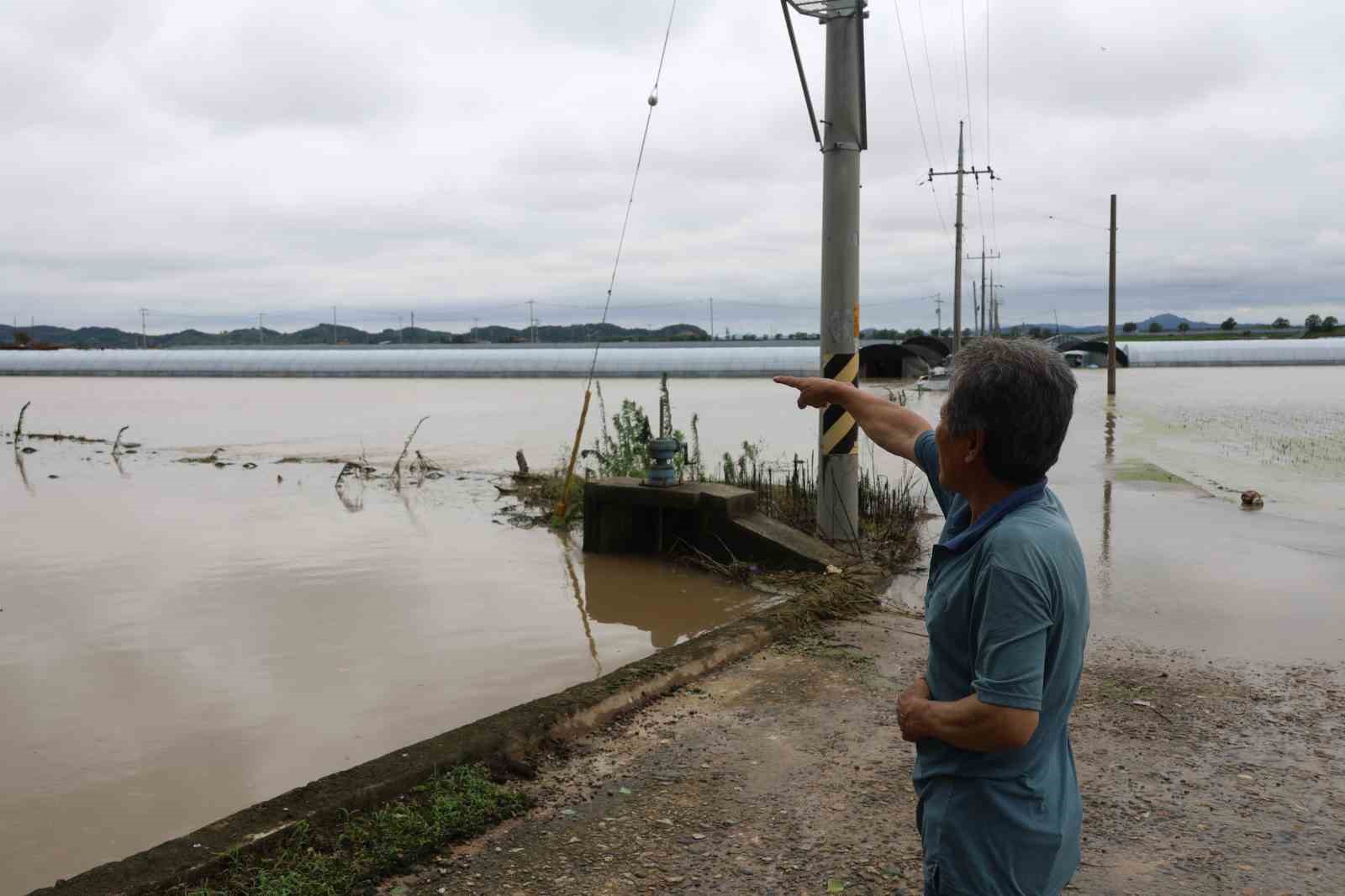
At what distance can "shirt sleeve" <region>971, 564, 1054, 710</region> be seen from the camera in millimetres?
1859

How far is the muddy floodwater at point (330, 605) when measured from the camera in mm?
5012

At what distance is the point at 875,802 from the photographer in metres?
3.97

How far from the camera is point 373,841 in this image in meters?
3.58

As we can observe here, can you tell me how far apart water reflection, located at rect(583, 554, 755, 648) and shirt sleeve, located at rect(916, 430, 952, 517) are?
4.39m

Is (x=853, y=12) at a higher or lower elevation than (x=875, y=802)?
higher

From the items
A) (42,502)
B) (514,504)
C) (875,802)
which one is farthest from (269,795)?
(42,502)

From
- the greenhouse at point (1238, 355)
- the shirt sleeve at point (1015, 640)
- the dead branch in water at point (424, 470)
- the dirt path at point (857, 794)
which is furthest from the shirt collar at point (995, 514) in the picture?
the greenhouse at point (1238, 355)

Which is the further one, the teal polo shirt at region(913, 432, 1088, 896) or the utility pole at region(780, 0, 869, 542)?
the utility pole at region(780, 0, 869, 542)

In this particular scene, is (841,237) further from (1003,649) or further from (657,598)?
(1003,649)

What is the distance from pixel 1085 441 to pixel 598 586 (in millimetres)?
14459

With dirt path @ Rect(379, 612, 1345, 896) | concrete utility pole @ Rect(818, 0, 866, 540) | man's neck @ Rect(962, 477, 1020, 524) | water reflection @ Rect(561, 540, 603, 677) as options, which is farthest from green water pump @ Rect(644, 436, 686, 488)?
man's neck @ Rect(962, 477, 1020, 524)

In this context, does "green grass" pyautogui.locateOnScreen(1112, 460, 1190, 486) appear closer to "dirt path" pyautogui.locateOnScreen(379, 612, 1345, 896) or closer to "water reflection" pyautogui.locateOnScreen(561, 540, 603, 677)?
"water reflection" pyautogui.locateOnScreen(561, 540, 603, 677)

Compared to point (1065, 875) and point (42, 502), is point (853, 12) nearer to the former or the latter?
point (1065, 875)

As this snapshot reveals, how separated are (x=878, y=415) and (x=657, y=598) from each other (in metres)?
5.25
